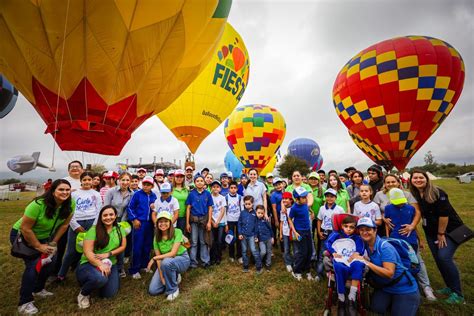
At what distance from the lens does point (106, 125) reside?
170 inches

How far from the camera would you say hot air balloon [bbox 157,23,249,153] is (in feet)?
31.2

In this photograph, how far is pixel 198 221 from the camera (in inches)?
170

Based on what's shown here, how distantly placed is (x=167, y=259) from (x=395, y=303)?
3151 mm

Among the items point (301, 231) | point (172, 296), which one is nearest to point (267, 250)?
point (301, 231)

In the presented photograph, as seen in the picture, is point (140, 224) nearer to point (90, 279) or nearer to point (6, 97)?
point (90, 279)

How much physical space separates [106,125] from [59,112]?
0.84m

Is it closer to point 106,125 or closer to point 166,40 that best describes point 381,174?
point 166,40

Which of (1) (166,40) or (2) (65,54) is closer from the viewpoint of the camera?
(2) (65,54)

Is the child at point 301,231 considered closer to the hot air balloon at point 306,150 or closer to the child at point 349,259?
the child at point 349,259

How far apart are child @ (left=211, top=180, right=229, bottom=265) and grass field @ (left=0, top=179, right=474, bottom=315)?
1.14 feet

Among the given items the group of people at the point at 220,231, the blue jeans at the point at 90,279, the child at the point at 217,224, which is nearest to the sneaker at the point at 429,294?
the group of people at the point at 220,231

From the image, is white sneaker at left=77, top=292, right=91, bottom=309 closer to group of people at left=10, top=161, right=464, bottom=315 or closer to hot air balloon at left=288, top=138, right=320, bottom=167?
group of people at left=10, top=161, right=464, bottom=315

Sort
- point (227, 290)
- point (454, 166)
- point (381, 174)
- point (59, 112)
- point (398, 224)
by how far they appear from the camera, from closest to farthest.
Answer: point (398, 224) < point (227, 290) < point (59, 112) < point (381, 174) < point (454, 166)

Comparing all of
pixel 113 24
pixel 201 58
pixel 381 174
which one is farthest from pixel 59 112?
pixel 381 174
